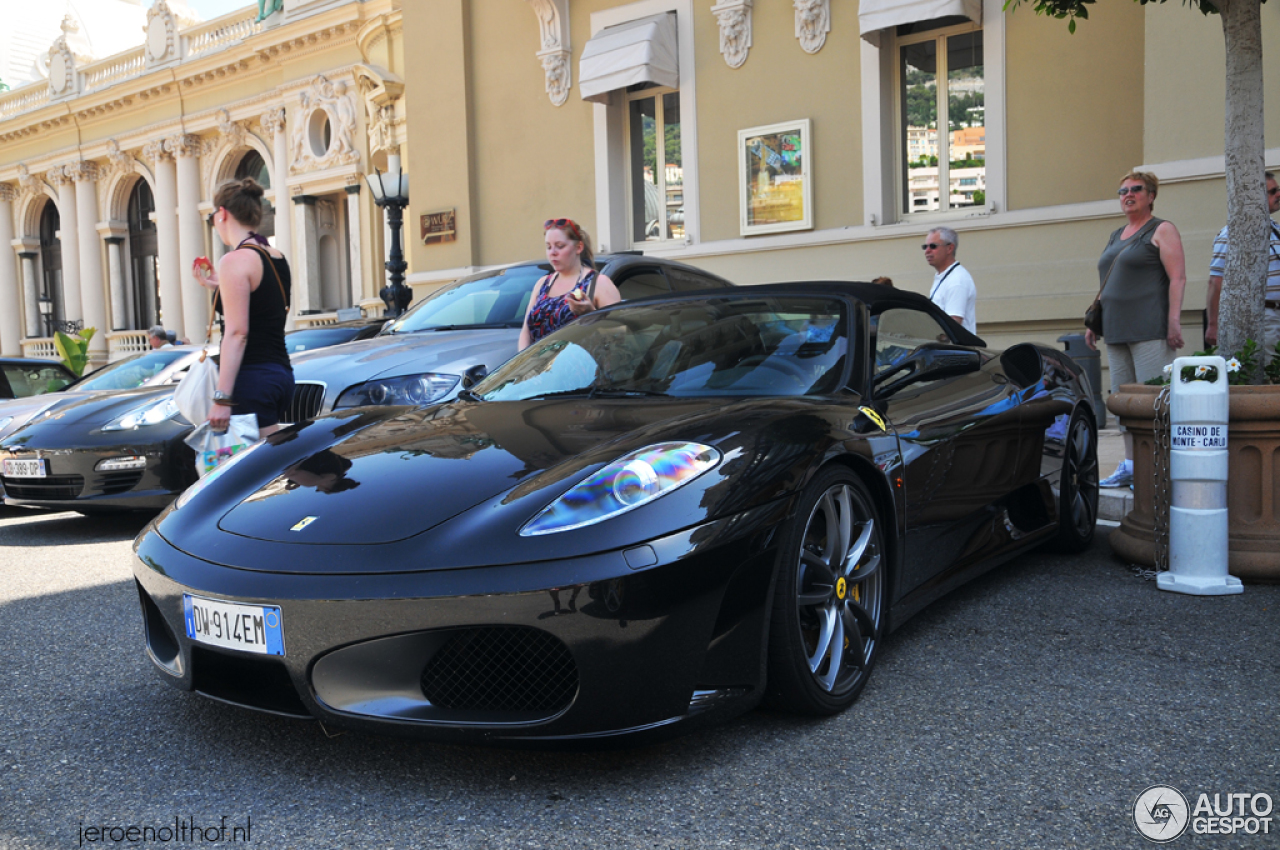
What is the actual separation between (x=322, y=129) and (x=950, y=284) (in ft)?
69.3

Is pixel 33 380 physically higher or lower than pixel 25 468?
higher

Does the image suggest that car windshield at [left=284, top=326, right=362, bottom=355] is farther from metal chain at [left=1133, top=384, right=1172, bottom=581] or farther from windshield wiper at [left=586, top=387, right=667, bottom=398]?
metal chain at [left=1133, top=384, right=1172, bottom=581]

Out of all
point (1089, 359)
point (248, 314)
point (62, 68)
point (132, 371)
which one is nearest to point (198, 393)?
point (248, 314)

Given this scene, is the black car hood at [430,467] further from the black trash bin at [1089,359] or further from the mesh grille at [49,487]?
the black trash bin at [1089,359]

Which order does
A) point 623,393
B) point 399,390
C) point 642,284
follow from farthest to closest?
point 642,284, point 399,390, point 623,393

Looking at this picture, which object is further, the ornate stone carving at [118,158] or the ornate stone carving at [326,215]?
the ornate stone carving at [118,158]

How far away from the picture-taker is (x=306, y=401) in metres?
5.68

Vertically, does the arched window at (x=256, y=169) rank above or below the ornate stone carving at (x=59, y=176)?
below

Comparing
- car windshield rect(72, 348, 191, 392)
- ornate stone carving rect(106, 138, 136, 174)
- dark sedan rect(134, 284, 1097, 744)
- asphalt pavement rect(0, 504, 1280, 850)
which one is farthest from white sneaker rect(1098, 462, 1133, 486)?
ornate stone carving rect(106, 138, 136, 174)

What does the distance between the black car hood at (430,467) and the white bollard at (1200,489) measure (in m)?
2.17

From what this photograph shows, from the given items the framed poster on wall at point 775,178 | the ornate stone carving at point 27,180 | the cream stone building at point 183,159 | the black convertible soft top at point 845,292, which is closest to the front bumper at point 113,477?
the black convertible soft top at point 845,292

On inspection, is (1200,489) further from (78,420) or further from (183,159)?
(183,159)

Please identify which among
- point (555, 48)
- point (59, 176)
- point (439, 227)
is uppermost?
point (59, 176)

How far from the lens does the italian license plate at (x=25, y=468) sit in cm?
616
